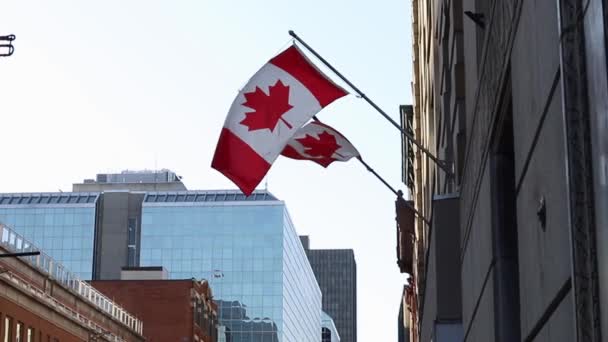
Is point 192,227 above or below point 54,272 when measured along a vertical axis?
above

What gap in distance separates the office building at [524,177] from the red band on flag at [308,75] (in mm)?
1873

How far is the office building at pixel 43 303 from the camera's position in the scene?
59.0m

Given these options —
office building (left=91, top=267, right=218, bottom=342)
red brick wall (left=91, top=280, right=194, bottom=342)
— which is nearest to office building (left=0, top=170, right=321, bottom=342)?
office building (left=91, top=267, right=218, bottom=342)

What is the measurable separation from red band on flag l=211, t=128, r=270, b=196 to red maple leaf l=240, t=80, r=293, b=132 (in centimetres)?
37

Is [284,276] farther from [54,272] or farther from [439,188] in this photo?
[439,188]

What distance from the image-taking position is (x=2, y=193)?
176 meters


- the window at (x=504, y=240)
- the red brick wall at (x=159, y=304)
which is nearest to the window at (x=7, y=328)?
the window at (x=504, y=240)

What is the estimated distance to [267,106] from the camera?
19.8 metres

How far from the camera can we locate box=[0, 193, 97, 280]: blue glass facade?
16712 cm

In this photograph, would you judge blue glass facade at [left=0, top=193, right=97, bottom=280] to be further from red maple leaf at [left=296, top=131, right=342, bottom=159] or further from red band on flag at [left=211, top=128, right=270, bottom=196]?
red band on flag at [left=211, top=128, right=270, bottom=196]

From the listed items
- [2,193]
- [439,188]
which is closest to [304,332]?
[2,193]

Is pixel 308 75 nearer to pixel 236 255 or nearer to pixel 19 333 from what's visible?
pixel 19 333

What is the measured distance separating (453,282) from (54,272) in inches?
2060

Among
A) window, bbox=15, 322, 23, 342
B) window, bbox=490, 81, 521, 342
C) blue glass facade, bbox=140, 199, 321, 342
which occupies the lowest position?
window, bbox=490, 81, 521, 342
